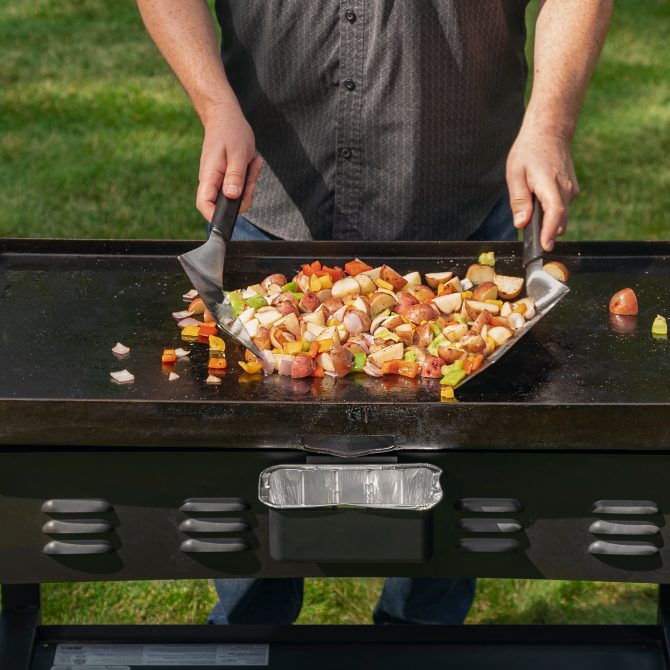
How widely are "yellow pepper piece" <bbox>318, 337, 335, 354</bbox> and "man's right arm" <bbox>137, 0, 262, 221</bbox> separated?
36 cm

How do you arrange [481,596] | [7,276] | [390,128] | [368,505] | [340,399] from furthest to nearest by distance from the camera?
[481,596] < [390,128] < [7,276] < [340,399] < [368,505]

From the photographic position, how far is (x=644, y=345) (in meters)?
1.85

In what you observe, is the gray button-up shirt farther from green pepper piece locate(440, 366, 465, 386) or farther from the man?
green pepper piece locate(440, 366, 465, 386)

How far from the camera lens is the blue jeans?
250 centimetres

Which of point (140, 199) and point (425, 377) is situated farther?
point (140, 199)

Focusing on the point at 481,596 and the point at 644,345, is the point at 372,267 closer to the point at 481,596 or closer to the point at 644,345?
the point at 644,345

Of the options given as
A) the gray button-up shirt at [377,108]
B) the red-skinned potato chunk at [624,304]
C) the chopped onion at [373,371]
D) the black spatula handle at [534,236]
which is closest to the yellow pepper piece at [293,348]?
the chopped onion at [373,371]

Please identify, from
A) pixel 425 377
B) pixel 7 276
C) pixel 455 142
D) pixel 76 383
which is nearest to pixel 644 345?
pixel 425 377

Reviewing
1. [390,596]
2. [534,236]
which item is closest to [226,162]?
[534,236]

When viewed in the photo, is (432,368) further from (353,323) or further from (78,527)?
(78,527)

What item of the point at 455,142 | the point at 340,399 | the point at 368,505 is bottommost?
the point at 368,505

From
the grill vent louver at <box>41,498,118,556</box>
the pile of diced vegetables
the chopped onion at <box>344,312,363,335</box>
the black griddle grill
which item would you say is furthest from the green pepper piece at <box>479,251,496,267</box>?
the grill vent louver at <box>41,498,118,556</box>

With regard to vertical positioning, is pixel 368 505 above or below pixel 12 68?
below

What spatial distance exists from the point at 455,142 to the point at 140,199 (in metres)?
3.40
